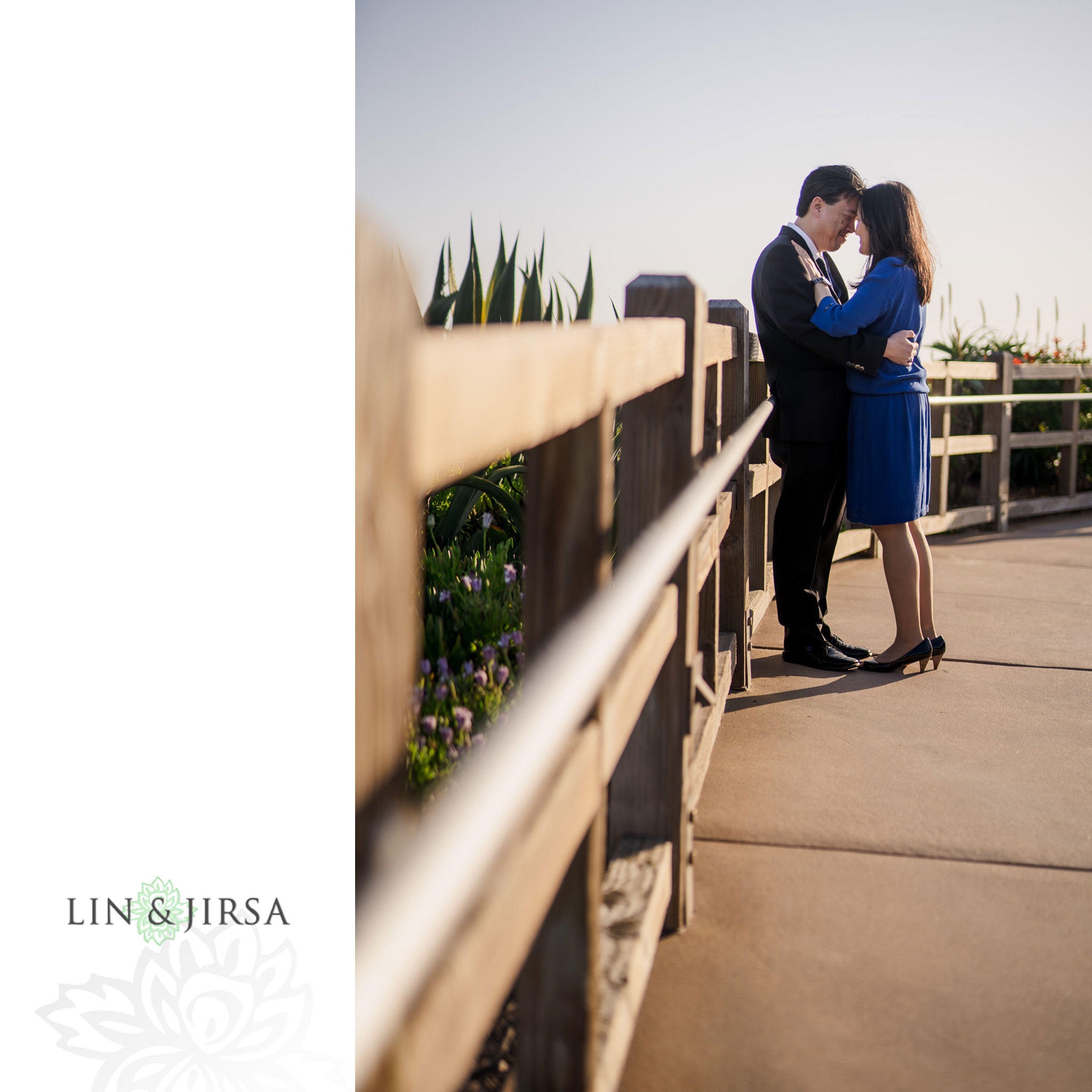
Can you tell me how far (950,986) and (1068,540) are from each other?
6.40m

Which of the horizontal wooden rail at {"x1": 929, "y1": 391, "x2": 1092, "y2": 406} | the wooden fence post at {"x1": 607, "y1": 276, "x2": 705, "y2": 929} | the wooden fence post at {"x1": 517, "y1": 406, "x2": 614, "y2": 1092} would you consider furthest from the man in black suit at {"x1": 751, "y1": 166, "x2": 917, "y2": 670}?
the horizontal wooden rail at {"x1": 929, "y1": 391, "x2": 1092, "y2": 406}

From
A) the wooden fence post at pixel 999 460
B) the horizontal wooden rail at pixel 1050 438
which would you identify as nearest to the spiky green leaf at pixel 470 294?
the wooden fence post at pixel 999 460

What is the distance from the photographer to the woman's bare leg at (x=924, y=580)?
3.91 metres

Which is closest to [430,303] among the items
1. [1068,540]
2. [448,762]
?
[448,762]

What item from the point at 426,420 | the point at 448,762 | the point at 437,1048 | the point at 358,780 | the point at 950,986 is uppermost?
the point at 426,420

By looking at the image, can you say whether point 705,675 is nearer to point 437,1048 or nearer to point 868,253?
point 868,253

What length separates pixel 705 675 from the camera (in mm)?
2898

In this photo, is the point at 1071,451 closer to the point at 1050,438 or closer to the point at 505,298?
the point at 1050,438

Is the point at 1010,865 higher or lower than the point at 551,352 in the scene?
lower

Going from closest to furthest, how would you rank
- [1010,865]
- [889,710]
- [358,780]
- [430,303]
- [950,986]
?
[358,780], [950,986], [1010,865], [889,710], [430,303]

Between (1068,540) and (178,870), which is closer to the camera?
(178,870)

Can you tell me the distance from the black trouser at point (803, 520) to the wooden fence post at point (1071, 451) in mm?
6006

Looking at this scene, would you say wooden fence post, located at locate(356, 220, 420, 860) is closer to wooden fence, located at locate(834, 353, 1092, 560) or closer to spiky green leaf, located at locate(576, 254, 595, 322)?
spiky green leaf, located at locate(576, 254, 595, 322)

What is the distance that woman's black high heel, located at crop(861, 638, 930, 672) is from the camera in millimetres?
3875
